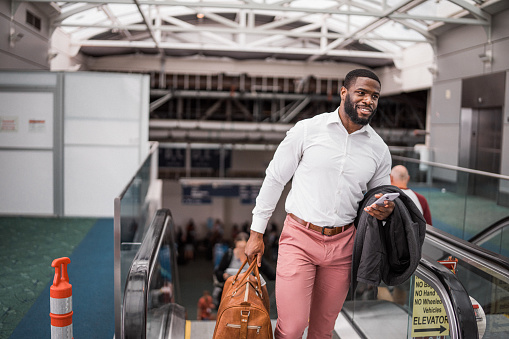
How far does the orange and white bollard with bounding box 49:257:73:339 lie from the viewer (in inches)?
92.0

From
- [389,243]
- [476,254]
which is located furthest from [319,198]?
[476,254]

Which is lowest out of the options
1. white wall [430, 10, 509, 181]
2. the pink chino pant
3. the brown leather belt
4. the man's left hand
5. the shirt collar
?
the pink chino pant

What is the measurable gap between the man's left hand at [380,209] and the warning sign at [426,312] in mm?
752

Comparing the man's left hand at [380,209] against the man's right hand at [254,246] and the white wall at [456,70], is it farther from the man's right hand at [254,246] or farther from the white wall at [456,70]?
the white wall at [456,70]

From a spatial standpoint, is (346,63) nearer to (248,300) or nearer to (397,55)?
(397,55)

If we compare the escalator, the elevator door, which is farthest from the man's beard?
the elevator door

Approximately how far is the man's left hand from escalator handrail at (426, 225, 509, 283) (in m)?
0.87

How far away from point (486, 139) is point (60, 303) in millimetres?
12050

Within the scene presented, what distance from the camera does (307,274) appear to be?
2410 mm

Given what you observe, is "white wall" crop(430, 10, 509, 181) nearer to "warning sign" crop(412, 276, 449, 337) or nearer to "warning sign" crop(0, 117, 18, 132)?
"warning sign" crop(412, 276, 449, 337)

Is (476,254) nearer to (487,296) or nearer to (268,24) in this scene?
(487,296)

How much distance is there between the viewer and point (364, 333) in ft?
12.4

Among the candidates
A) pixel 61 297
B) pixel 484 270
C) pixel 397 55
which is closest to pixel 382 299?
pixel 484 270

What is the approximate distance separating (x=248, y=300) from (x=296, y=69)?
18893mm
